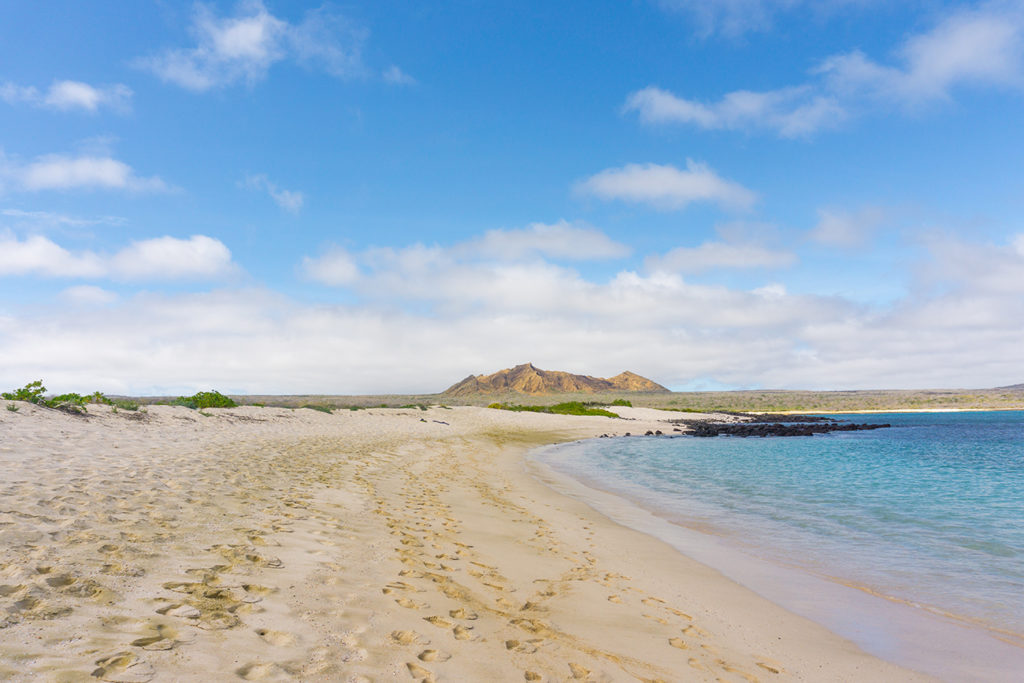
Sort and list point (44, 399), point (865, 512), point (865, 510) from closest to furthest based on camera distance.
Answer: point (865, 512)
point (865, 510)
point (44, 399)

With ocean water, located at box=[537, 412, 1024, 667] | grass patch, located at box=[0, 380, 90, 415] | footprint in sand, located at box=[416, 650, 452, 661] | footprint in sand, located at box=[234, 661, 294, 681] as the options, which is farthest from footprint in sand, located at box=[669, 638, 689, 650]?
→ grass patch, located at box=[0, 380, 90, 415]

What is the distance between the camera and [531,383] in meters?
146

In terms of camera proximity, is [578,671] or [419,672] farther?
[578,671]

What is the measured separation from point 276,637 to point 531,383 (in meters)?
142

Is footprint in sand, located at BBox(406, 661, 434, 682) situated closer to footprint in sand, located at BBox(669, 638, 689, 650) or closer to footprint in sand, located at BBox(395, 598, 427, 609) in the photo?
footprint in sand, located at BBox(395, 598, 427, 609)

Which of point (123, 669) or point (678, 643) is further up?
point (123, 669)

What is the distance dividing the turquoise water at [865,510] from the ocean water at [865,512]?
0.03 metres

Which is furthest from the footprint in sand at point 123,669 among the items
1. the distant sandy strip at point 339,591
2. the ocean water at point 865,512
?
the ocean water at point 865,512

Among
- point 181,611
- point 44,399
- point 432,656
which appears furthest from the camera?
point 44,399

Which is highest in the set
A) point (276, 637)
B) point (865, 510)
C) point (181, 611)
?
point (181, 611)

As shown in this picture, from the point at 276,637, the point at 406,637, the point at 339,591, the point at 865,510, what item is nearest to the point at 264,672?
the point at 276,637

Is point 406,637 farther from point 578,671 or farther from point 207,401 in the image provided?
point 207,401

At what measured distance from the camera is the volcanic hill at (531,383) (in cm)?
14025

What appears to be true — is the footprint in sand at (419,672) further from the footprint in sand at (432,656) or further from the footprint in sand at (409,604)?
the footprint in sand at (409,604)
